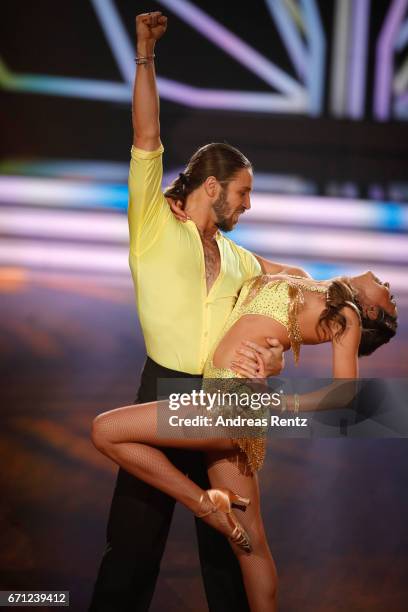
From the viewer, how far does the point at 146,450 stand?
2.58m

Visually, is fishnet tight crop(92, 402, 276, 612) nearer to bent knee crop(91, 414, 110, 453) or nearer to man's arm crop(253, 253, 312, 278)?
bent knee crop(91, 414, 110, 453)

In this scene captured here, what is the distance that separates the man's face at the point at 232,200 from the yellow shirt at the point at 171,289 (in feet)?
0.40

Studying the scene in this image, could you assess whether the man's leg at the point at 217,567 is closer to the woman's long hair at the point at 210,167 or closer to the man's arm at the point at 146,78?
the woman's long hair at the point at 210,167

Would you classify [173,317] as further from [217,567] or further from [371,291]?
[217,567]

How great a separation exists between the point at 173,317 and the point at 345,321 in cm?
55

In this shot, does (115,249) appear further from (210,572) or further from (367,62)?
(210,572)

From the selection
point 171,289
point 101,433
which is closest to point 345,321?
point 171,289

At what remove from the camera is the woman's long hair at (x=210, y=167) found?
9.46ft

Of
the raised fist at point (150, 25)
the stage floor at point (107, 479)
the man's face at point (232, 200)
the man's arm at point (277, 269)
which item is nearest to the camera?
the raised fist at point (150, 25)

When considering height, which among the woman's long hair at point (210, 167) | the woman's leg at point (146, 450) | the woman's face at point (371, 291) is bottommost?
the woman's leg at point (146, 450)

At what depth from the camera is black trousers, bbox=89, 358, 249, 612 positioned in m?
2.74

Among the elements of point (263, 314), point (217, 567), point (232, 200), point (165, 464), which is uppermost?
point (232, 200)

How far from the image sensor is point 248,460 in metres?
2.69

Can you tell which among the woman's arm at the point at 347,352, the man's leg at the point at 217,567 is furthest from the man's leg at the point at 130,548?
the woman's arm at the point at 347,352
